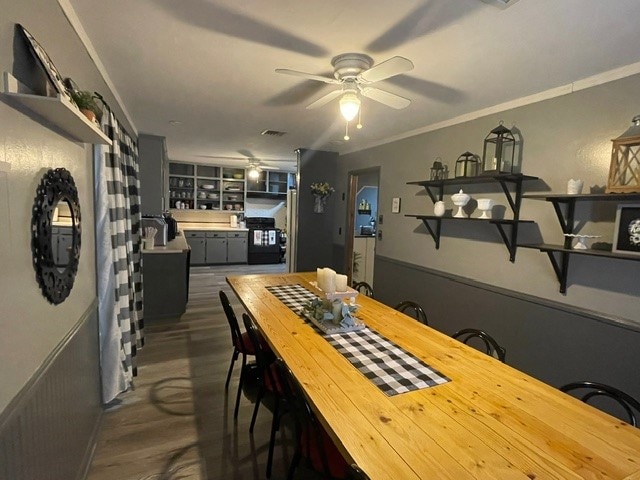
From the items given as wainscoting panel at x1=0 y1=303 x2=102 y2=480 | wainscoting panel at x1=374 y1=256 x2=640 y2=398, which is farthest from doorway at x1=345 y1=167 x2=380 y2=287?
wainscoting panel at x1=0 y1=303 x2=102 y2=480

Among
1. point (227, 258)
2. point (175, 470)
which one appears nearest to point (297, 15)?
point (175, 470)

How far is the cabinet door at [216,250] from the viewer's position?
23.6ft

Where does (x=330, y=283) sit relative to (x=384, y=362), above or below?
above

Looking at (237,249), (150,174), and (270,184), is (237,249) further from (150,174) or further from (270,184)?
(150,174)

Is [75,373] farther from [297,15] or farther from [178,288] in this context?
[178,288]

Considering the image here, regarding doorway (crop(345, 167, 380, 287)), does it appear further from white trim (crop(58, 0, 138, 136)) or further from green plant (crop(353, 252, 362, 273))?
white trim (crop(58, 0, 138, 136))

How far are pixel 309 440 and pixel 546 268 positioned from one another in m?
2.09

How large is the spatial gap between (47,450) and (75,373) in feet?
1.35

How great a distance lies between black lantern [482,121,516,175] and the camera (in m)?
2.53

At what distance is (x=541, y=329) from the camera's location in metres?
2.41

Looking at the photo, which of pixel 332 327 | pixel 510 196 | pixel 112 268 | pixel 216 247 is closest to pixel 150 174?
pixel 112 268

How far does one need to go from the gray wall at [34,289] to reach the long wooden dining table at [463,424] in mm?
877

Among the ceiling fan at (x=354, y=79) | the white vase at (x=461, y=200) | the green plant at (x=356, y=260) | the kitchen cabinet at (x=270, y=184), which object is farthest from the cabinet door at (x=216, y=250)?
the ceiling fan at (x=354, y=79)

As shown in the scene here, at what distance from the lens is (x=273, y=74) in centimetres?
219
